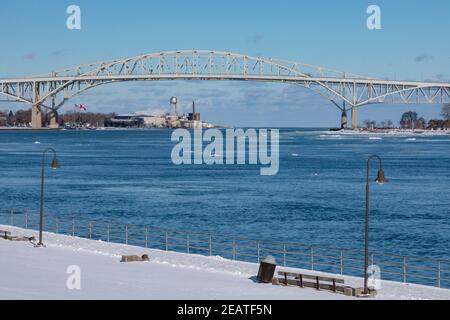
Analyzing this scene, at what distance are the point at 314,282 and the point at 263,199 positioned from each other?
86.6ft

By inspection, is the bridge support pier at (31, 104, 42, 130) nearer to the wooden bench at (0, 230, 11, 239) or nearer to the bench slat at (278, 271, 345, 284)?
the wooden bench at (0, 230, 11, 239)

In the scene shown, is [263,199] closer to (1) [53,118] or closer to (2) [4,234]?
(2) [4,234]

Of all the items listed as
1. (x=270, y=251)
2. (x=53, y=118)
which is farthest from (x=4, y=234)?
(x=53, y=118)

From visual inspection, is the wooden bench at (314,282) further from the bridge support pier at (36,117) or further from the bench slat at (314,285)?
the bridge support pier at (36,117)

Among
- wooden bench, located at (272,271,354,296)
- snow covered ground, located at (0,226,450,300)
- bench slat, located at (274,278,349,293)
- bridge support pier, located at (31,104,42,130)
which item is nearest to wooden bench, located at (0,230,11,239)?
snow covered ground, located at (0,226,450,300)

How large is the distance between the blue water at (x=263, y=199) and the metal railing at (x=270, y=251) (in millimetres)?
1442

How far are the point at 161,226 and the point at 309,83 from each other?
113484 millimetres

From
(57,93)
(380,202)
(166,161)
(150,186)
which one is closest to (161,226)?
(380,202)

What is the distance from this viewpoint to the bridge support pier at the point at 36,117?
543 feet

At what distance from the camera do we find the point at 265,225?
3556 centimetres

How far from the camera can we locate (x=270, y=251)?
2936cm

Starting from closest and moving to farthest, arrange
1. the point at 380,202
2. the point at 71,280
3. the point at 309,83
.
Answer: the point at 71,280, the point at 380,202, the point at 309,83

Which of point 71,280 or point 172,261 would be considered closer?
point 71,280
